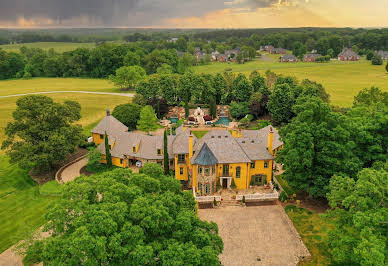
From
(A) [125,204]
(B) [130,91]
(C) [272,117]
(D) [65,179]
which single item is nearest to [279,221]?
(A) [125,204]

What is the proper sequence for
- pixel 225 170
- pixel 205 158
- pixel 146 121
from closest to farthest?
pixel 205 158
pixel 225 170
pixel 146 121

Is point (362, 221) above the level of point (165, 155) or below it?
above

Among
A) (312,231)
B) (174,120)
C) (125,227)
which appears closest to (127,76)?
(174,120)

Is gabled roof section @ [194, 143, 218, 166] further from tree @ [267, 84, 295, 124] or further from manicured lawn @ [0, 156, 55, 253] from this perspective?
tree @ [267, 84, 295, 124]

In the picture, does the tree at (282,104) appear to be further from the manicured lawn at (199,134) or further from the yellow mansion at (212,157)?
the yellow mansion at (212,157)

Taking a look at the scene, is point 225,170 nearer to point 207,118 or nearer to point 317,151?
point 317,151

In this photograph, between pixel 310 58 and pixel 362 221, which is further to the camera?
pixel 310 58
